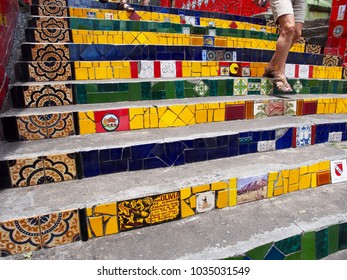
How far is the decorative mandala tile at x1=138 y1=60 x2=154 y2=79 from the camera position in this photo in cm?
271

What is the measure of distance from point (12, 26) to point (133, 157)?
203cm

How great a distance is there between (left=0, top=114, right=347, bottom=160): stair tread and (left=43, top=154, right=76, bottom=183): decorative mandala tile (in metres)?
0.03

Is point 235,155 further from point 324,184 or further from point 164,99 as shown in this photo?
point 164,99

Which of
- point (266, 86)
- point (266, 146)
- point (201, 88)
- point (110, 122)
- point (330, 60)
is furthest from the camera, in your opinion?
point (330, 60)

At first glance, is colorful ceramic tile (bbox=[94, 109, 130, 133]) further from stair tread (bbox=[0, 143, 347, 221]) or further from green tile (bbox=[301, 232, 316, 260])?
green tile (bbox=[301, 232, 316, 260])

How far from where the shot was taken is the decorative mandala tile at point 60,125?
6.17 feet

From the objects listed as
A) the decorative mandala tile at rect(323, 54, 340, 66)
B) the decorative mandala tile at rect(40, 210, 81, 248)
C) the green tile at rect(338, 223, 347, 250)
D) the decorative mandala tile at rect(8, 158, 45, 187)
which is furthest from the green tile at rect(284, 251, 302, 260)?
the decorative mandala tile at rect(323, 54, 340, 66)

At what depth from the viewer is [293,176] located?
5.98 ft

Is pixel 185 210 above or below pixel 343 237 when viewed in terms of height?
above

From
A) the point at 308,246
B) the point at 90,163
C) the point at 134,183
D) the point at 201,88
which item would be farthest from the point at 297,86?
the point at 90,163

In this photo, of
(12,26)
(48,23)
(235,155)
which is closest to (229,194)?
(235,155)

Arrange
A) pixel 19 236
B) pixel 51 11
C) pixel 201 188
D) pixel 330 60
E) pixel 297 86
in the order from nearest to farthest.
Answer: pixel 19 236 → pixel 201 188 → pixel 297 86 → pixel 51 11 → pixel 330 60

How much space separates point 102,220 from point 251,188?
90cm

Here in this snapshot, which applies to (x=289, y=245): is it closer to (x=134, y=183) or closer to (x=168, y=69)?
(x=134, y=183)
